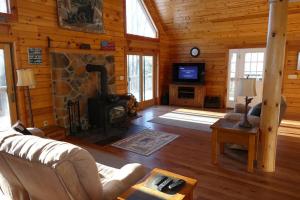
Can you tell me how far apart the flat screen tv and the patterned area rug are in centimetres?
340

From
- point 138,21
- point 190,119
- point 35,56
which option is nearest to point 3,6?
point 35,56

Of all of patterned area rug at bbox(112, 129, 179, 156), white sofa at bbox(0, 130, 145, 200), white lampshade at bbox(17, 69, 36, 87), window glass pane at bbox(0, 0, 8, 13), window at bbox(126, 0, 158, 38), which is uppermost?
window at bbox(126, 0, 158, 38)

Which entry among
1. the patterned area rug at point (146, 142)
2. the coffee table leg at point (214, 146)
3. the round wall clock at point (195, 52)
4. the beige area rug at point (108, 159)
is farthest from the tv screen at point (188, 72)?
the beige area rug at point (108, 159)

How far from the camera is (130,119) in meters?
5.66

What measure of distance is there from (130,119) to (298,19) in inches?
200

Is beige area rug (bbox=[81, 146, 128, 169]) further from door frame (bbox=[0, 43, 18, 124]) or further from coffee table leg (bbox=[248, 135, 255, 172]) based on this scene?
coffee table leg (bbox=[248, 135, 255, 172])

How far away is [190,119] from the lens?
5762mm

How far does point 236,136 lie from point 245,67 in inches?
178

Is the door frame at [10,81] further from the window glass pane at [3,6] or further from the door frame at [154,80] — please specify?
the door frame at [154,80]

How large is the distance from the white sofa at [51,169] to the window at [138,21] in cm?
542

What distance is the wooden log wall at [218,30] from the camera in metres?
5.93

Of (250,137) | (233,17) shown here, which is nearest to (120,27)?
(233,17)

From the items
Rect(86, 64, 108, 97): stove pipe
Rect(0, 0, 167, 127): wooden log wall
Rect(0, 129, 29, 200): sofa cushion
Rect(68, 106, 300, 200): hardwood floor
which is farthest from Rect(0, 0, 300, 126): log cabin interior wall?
Rect(0, 129, 29, 200): sofa cushion

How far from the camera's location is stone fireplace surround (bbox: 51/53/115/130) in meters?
4.36
